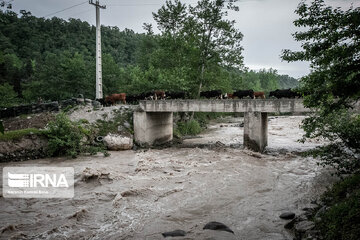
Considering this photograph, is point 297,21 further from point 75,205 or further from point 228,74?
point 228,74

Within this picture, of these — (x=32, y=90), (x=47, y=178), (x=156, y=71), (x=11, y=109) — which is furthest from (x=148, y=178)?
(x=32, y=90)

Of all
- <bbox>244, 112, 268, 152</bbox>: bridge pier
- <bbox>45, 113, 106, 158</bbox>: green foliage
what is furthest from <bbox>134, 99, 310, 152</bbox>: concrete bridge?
<bbox>45, 113, 106, 158</bbox>: green foliage

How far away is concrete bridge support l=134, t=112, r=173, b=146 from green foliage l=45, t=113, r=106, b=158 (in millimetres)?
4528

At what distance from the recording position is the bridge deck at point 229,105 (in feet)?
54.0

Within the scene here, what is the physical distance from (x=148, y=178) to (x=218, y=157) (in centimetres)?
620

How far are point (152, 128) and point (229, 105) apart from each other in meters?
7.62

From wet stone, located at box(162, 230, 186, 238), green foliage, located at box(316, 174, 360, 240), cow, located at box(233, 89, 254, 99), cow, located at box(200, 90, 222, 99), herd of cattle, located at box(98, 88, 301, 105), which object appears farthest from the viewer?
cow, located at box(200, 90, 222, 99)

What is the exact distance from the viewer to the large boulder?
18.9m

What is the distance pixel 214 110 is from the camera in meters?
19.1

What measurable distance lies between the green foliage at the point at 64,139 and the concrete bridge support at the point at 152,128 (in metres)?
4.53

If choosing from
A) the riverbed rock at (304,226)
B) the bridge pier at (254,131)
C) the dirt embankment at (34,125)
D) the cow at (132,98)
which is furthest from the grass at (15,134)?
the riverbed rock at (304,226)

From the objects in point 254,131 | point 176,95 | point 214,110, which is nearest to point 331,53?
point 254,131

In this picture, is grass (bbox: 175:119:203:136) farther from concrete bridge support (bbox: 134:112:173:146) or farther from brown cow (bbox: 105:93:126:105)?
brown cow (bbox: 105:93:126:105)

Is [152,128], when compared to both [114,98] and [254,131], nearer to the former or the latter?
[114,98]
